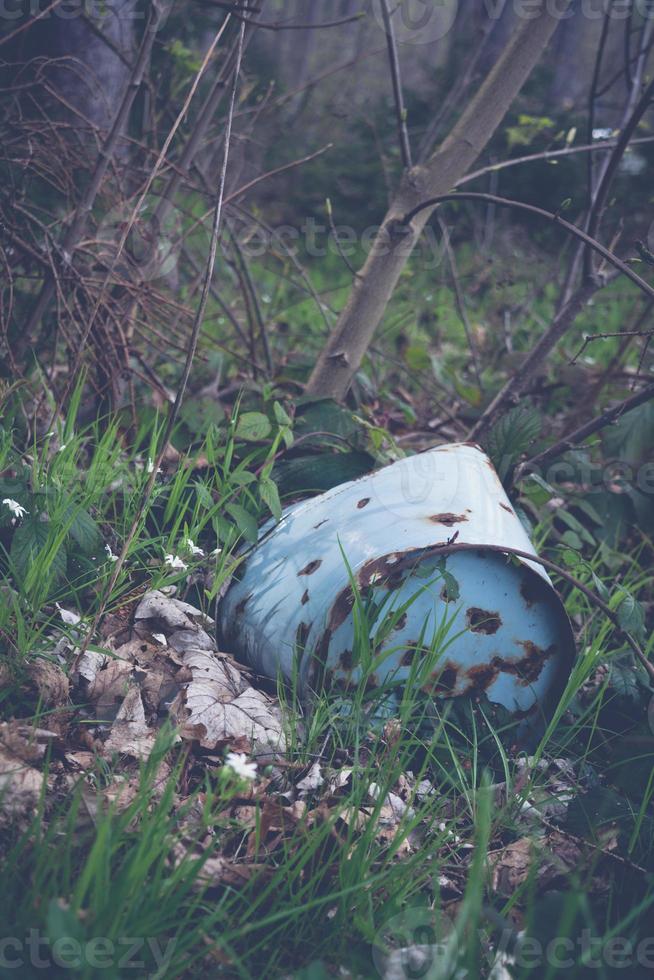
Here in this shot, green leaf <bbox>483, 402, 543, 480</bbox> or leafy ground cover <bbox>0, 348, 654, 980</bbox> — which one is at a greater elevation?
green leaf <bbox>483, 402, 543, 480</bbox>

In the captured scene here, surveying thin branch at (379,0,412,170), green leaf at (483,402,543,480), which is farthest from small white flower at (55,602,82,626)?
thin branch at (379,0,412,170)

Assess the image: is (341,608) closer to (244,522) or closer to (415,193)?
(244,522)

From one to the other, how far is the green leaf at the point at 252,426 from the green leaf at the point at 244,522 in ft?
0.85

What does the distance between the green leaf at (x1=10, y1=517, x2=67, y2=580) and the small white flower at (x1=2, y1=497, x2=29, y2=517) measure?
0.02 meters

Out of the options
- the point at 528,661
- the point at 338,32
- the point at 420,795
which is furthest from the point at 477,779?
the point at 338,32

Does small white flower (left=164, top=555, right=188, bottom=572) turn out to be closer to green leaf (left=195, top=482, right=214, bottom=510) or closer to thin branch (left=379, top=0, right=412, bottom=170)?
green leaf (left=195, top=482, right=214, bottom=510)

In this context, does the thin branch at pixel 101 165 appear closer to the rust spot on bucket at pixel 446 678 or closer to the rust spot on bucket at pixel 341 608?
the rust spot on bucket at pixel 341 608

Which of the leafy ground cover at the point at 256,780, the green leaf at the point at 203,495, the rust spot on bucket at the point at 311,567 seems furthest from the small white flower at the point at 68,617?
the rust spot on bucket at the point at 311,567

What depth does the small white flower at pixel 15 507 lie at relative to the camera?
1575mm

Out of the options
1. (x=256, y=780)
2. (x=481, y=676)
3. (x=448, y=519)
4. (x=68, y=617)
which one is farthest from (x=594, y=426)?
(x=68, y=617)

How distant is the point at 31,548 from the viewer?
156cm

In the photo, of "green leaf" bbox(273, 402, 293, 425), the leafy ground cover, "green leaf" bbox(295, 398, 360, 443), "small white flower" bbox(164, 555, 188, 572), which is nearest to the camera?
the leafy ground cover

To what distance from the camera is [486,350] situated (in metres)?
A: 3.79

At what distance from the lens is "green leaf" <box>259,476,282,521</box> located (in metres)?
1.79
